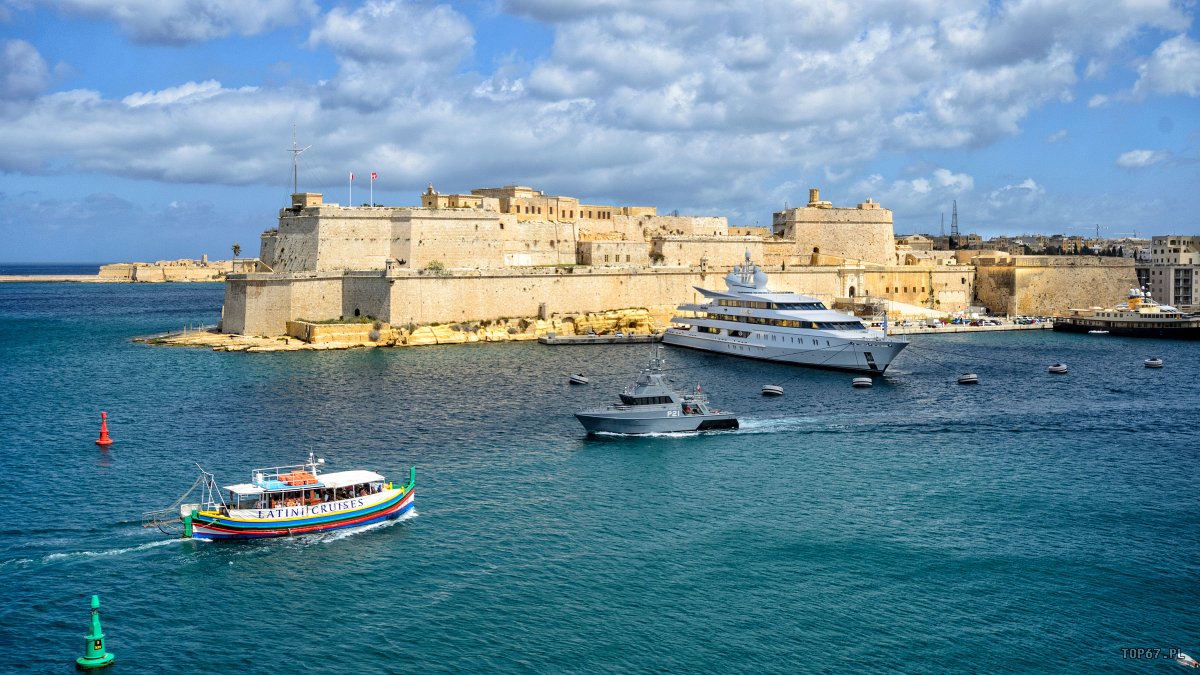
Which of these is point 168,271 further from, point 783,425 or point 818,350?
point 783,425

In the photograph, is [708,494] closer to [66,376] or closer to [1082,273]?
[66,376]

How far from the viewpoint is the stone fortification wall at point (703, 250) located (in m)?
67.8

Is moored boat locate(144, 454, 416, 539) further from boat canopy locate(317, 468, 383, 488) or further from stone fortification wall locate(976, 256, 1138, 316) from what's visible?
stone fortification wall locate(976, 256, 1138, 316)

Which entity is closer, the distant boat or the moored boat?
the moored boat

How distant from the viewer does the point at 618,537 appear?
2047 centimetres

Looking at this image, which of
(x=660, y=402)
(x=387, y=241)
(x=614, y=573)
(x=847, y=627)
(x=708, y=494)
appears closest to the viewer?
(x=847, y=627)

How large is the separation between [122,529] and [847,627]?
1379cm

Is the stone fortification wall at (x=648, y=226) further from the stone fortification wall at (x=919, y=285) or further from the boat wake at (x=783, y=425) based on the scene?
the boat wake at (x=783, y=425)

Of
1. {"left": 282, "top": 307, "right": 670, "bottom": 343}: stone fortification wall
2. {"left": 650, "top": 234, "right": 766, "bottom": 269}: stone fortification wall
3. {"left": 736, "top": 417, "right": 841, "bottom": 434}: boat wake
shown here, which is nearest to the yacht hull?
{"left": 282, "top": 307, "right": 670, "bottom": 343}: stone fortification wall

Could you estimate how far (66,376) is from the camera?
3966 centimetres

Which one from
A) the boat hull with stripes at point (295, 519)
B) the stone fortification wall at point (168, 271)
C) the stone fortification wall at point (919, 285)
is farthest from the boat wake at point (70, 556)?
the stone fortification wall at point (168, 271)

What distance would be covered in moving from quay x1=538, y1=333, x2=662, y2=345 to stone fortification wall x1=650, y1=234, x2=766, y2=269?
506 inches

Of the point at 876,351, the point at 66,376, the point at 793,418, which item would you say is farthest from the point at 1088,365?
the point at 66,376

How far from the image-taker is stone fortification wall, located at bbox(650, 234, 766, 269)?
67812mm
